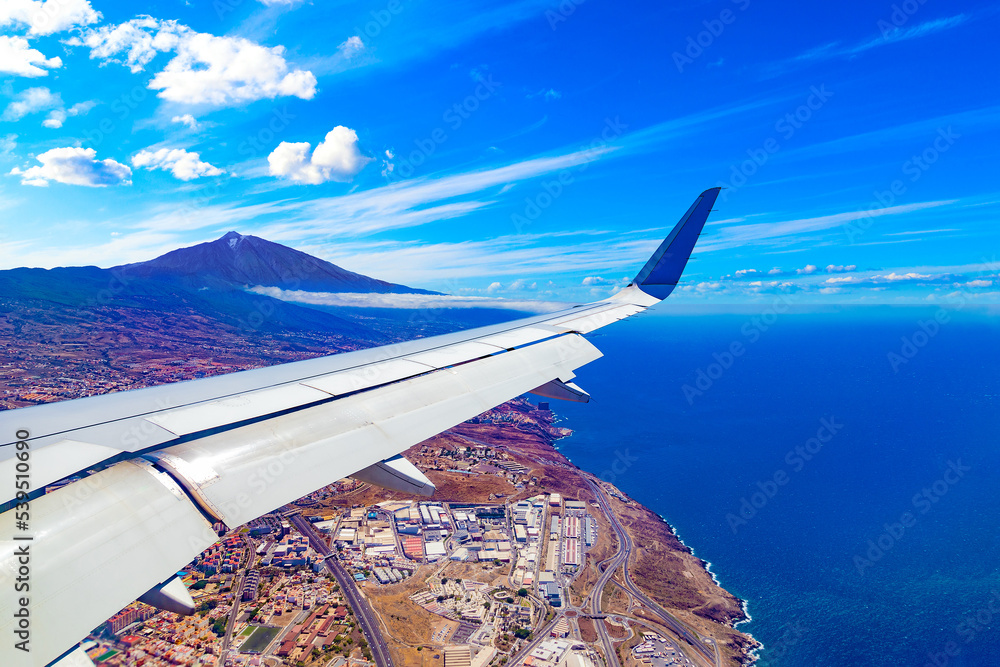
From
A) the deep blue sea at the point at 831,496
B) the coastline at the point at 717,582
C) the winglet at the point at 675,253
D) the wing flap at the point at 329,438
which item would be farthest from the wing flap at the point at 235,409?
the coastline at the point at 717,582

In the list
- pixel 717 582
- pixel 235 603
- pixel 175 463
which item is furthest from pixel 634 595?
pixel 175 463

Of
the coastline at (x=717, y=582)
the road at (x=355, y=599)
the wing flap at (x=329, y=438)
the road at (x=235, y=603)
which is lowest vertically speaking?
the coastline at (x=717, y=582)

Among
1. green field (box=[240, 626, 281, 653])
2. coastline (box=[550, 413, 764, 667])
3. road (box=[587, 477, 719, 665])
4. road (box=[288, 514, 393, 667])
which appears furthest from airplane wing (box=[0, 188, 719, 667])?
coastline (box=[550, 413, 764, 667])

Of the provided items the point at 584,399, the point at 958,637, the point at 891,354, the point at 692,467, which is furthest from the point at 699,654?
the point at 891,354

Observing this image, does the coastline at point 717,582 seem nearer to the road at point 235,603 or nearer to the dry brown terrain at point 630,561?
the dry brown terrain at point 630,561

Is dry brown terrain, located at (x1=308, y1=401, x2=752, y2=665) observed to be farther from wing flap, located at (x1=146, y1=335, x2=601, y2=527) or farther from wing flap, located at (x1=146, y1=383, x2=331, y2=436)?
wing flap, located at (x1=146, y1=383, x2=331, y2=436)

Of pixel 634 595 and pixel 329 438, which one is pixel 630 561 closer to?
pixel 634 595
